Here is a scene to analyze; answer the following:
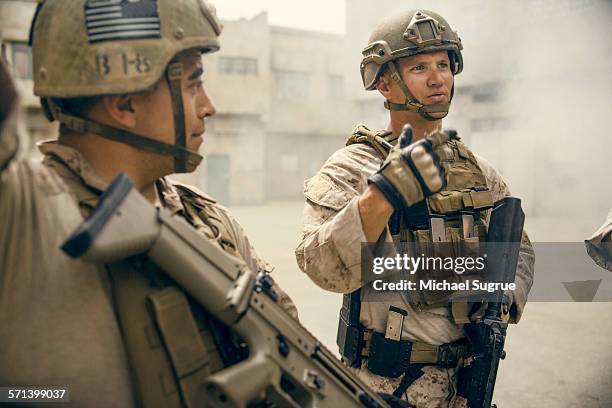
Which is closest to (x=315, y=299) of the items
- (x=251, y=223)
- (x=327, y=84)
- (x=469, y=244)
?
(x=469, y=244)

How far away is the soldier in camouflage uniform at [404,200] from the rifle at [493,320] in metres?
0.06

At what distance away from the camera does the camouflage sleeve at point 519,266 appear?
2299 millimetres

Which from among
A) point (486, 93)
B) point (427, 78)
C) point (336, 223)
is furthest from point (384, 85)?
point (486, 93)

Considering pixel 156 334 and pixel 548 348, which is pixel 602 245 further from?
pixel 548 348

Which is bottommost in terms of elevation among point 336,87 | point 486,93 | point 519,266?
point 519,266

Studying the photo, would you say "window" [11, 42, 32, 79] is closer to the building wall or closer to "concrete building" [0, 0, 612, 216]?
"concrete building" [0, 0, 612, 216]

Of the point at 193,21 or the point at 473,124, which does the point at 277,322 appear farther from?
the point at 473,124

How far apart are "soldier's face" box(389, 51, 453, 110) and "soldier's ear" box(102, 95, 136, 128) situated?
1349mm

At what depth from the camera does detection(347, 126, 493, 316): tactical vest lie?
86.0 inches

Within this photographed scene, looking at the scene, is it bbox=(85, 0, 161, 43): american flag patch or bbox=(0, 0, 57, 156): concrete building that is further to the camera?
bbox=(0, 0, 57, 156): concrete building

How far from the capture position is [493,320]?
2.14 meters

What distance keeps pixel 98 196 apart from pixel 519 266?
1855 millimetres

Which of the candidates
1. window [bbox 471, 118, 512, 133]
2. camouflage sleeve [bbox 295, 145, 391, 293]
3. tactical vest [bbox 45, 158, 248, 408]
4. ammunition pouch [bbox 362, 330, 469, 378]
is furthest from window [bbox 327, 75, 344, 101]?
tactical vest [bbox 45, 158, 248, 408]

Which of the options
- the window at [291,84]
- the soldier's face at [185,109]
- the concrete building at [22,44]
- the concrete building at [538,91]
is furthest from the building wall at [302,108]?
the soldier's face at [185,109]
